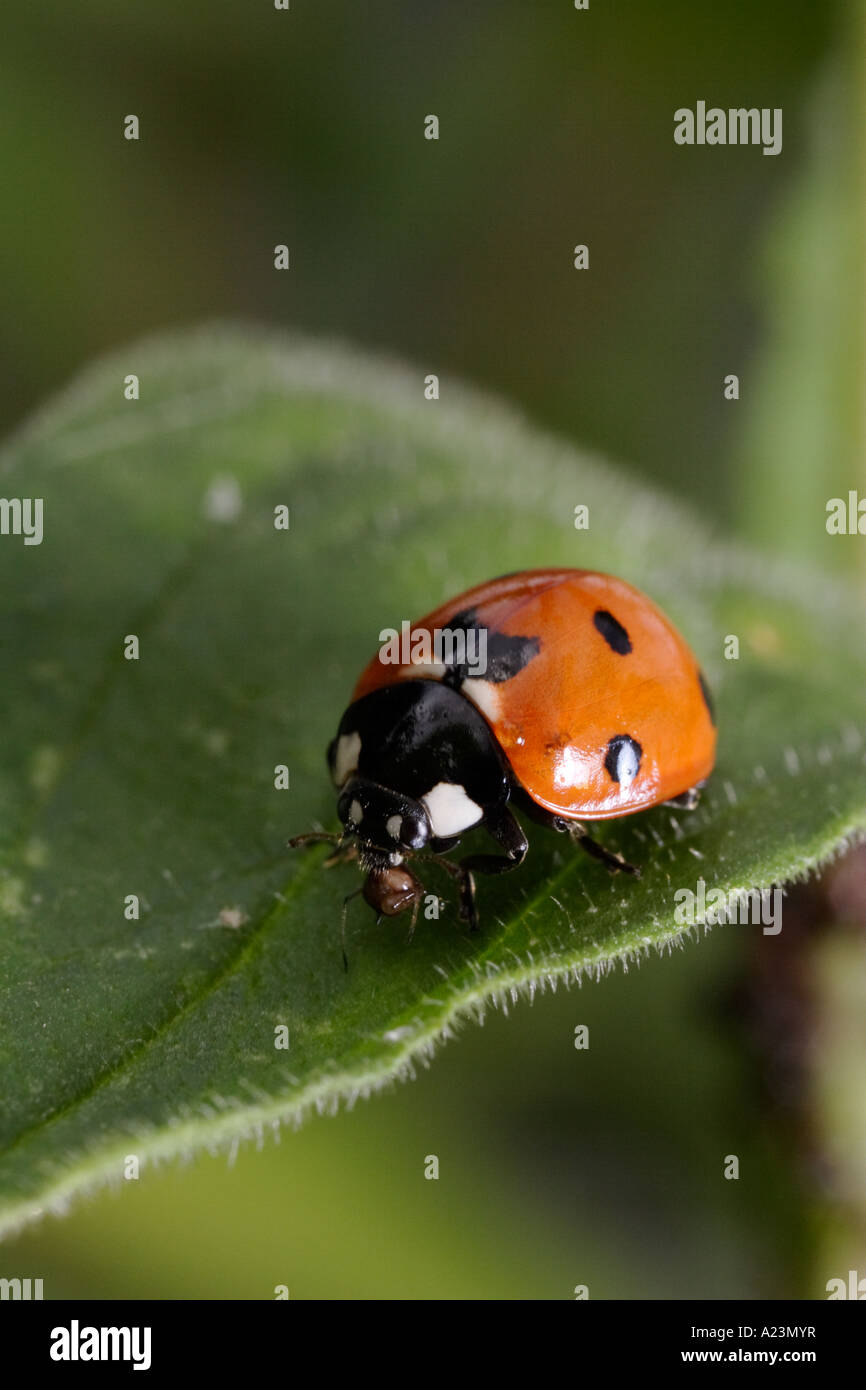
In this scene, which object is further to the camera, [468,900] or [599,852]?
[599,852]

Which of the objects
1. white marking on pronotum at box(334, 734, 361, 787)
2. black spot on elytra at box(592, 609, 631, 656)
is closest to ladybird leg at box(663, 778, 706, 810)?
black spot on elytra at box(592, 609, 631, 656)

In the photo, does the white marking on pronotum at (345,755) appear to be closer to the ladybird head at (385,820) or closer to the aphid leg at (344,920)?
the ladybird head at (385,820)

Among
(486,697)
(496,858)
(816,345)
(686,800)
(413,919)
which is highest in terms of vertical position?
(816,345)

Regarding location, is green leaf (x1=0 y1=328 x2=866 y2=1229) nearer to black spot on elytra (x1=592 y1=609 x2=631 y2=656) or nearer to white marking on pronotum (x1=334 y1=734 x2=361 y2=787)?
white marking on pronotum (x1=334 y1=734 x2=361 y2=787)

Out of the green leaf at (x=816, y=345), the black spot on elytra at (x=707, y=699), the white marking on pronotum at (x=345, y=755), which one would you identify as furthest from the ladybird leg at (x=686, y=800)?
the green leaf at (x=816, y=345)

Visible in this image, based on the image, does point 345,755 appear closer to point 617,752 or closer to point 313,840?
point 313,840

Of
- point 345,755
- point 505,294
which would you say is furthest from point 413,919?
point 505,294
